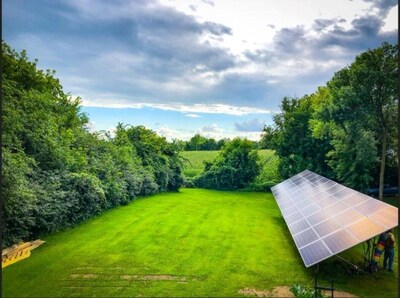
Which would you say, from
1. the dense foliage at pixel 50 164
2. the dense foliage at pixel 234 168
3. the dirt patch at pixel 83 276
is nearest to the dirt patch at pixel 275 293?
the dirt patch at pixel 83 276

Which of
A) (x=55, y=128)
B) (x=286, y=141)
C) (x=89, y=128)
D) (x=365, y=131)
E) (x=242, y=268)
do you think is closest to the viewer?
(x=242, y=268)

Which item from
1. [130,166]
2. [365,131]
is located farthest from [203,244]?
[365,131]

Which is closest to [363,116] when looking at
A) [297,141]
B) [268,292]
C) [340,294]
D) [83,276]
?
[297,141]

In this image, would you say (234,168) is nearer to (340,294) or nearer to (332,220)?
(332,220)

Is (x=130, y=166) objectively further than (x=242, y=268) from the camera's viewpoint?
Yes

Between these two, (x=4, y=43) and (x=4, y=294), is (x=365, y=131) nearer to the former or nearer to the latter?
(x=4, y=294)

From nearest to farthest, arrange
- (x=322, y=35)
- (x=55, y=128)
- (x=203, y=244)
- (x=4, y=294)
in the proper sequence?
(x=4, y=294)
(x=203, y=244)
(x=55, y=128)
(x=322, y=35)
